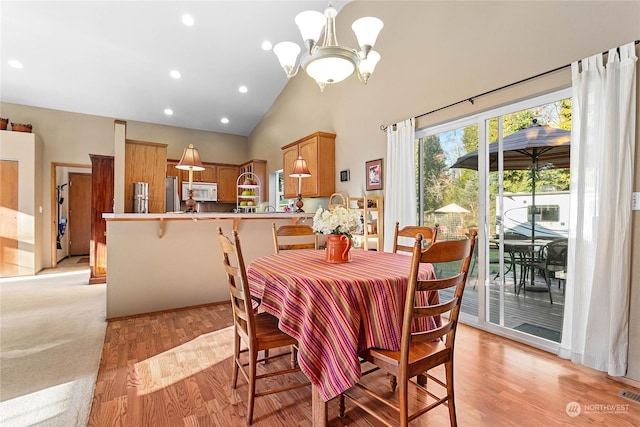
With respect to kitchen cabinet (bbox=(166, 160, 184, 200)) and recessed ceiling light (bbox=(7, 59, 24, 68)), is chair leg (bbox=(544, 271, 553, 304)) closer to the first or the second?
kitchen cabinet (bbox=(166, 160, 184, 200))

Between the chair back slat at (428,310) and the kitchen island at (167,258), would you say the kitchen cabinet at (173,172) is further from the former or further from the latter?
the chair back slat at (428,310)

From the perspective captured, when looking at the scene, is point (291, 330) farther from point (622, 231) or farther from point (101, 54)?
point (101, 54)

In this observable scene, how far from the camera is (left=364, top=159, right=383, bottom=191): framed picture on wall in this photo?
4020mm

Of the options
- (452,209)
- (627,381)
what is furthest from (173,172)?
(627,381)

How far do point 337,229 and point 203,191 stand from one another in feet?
18.6

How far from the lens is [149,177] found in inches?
170

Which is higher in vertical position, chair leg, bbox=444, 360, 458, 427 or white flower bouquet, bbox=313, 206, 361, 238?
white flower bouquet, bbox=313, 206, 361, 238

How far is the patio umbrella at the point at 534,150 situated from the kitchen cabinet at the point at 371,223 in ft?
4.73

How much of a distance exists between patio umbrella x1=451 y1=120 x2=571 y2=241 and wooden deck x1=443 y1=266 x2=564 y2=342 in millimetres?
533

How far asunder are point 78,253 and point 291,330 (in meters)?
8.77

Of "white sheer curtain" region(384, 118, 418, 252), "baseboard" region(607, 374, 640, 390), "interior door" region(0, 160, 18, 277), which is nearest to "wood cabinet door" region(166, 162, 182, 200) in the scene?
"interior door" region(0, 160, 18, 277)

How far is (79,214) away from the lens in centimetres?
790

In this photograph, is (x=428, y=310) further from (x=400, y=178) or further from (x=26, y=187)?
(x=26, y=187)

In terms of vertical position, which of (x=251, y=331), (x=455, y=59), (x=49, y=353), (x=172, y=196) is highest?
(x=455, y=59)
